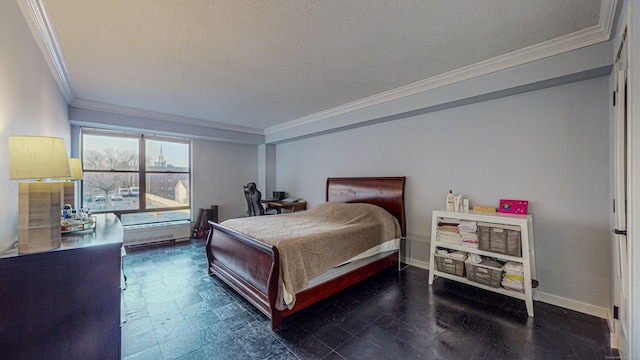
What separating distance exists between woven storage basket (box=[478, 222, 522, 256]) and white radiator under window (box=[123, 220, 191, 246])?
5250mm

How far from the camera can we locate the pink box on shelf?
2.61 meters

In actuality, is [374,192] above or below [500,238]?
above

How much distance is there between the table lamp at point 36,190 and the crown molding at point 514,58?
3.46m

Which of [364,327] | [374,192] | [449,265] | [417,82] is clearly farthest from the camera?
[374,192]

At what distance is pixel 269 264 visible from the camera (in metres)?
2.21

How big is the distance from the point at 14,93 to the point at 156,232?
377cm

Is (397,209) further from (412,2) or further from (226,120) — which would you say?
(226,120)

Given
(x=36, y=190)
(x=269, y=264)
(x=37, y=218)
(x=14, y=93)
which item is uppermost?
(x=14, y=93)

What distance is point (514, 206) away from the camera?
A: 2670 mm

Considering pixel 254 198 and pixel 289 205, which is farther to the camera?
pixel 289 205

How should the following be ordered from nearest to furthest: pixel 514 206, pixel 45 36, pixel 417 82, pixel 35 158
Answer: pixel 35 158 < pixel 45 36 < pixel 514 206 < pixel 417 82

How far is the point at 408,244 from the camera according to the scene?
371 cm

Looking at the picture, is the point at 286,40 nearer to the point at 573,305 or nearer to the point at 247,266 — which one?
the point at 247,266

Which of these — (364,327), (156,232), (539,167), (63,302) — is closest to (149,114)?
(156,232)
